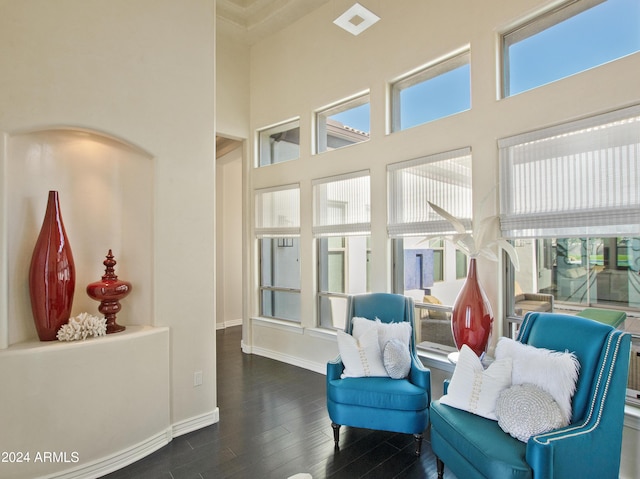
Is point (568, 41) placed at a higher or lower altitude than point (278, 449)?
higher

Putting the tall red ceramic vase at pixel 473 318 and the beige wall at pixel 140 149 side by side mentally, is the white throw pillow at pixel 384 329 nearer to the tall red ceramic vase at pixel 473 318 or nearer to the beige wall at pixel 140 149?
the tall red ceramic vase at pixel 473 318

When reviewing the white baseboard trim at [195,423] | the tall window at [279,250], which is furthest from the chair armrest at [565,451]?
the tall window at [279,250]

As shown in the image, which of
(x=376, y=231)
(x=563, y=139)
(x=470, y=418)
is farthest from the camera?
(x=376, y=231)

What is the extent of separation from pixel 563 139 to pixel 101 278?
3.73 metres

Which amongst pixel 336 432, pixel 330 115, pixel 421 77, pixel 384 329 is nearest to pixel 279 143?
pixel 330 115

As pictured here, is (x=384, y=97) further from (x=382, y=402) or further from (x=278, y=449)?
(x=278, y=449)

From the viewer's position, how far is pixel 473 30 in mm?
3174

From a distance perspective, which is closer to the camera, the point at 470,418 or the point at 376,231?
the point at 470,418

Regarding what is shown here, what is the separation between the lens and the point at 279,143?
528cm

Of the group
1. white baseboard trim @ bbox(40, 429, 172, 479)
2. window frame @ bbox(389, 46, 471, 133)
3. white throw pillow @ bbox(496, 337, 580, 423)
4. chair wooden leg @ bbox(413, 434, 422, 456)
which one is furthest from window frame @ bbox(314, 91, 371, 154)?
white baseboard trim @ bbox(40, 429, 172, 479)

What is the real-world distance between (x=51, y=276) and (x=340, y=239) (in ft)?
9.67

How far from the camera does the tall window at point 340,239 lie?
4145 millimetres

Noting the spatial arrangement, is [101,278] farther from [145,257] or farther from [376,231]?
[376,231]

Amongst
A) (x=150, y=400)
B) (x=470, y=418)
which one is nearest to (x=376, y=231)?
(x=470, y=418)
